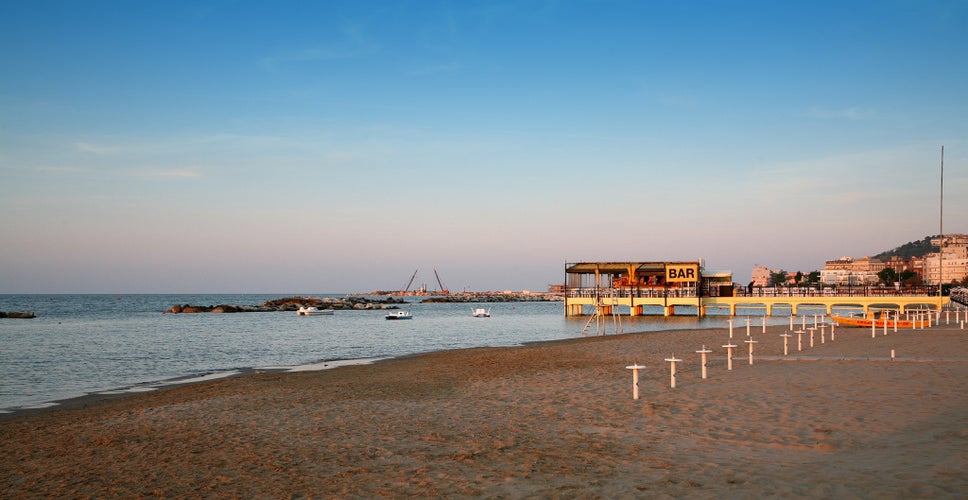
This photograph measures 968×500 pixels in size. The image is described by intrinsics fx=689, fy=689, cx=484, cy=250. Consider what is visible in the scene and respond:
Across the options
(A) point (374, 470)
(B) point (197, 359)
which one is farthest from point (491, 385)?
(B) point (197, 359)

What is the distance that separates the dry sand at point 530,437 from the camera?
32.3 ft

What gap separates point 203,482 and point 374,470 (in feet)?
8.62

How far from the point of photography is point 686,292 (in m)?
81.9

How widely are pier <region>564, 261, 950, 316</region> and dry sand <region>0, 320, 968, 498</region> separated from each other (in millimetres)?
54058

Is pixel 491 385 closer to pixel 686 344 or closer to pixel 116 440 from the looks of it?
pixel 116 440

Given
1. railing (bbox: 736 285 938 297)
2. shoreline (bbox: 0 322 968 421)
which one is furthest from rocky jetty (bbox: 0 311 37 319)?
railing (bbox: 736 285 938 297)

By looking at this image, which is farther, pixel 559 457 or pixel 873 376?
pixel 873 376

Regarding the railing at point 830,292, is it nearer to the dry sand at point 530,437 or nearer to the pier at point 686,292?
the pier at point 686,292

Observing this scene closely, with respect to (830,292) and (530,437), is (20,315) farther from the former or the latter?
(830,292)

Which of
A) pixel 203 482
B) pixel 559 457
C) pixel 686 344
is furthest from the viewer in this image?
pixel 686 344

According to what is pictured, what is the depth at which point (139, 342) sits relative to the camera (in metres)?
49.2

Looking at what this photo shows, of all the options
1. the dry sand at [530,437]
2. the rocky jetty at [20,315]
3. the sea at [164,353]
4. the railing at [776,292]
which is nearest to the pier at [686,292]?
the railing at [776,292]

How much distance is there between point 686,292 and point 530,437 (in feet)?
238

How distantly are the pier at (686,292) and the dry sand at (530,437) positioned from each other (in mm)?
54058
